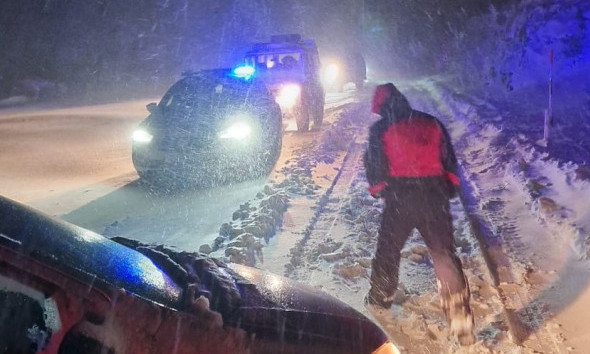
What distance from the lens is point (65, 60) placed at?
35.2 metres

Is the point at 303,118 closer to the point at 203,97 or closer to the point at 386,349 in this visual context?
the point at 203,97

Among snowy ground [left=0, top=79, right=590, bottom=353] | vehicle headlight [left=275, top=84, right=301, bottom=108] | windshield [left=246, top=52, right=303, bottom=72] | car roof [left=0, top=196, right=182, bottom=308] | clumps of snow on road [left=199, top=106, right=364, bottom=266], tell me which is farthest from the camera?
windshield [left=246, top=52, right=303, bottom=72]

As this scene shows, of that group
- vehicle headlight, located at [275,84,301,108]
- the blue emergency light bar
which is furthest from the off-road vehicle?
the blue emergency light bar

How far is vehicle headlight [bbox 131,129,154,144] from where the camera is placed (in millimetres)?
7225

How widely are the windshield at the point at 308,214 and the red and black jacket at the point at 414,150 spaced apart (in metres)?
0.01

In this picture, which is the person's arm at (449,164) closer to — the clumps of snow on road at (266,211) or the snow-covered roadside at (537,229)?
the snow-covered roadside at (537,229)

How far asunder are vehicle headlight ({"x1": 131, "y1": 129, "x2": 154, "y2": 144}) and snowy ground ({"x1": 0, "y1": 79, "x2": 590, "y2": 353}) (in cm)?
84

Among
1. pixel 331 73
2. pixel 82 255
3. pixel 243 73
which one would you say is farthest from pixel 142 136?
pixel 331 73

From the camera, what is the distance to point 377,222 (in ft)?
18.4

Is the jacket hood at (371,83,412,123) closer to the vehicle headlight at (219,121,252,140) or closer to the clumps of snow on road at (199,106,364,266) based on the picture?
the clumps of snow on road at (199,106,364,266)

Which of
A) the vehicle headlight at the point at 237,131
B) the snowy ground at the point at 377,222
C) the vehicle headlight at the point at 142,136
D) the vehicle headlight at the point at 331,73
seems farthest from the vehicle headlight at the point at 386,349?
the vehicle headlight at the point at 331,73

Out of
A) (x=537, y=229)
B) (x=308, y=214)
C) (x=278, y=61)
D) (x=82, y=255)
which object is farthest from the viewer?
(x=278, y=61)

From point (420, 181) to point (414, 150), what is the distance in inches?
8.6

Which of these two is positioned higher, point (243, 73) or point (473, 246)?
point (243, 73)
